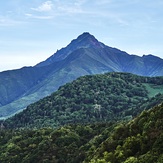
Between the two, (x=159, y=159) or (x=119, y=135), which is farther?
(x=119, y=135)

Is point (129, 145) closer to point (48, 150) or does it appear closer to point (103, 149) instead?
point (103, 149)

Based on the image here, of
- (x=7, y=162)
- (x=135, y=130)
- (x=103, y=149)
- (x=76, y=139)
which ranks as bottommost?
(x=7, y=162)

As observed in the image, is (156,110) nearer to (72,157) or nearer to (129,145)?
(129,145)

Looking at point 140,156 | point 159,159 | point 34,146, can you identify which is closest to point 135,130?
point 140,156

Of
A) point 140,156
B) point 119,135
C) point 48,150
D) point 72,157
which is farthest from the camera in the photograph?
point 48,150

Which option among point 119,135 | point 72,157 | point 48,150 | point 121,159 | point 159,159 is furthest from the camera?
point 48,150

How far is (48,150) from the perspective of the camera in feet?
593

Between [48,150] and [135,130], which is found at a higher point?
[135,130]

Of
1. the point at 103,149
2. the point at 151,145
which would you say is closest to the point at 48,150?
the point at 103,149

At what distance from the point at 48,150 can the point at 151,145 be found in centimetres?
12215

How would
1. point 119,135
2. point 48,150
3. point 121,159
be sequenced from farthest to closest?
1. point 48,150
2. point 119,135
3. point 121,159

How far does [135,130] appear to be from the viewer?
8019cm

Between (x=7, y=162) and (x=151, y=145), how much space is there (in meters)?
142

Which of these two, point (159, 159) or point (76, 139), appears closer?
point (159, 159)
